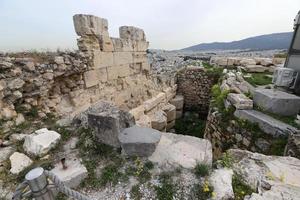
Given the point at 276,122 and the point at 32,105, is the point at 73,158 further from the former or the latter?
the point at 276,122

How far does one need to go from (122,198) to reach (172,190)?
0.55 meters

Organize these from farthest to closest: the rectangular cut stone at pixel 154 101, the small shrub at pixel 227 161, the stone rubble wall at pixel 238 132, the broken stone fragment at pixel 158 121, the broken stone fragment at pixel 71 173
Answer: the rectangular cut stone at pixel 154 101
the broken stone fragment at pixel 158 121
the stone rubble wall at pixel 238 132
the small shrub at pixel 227 161
the broken stone fragment at pixel 71 173

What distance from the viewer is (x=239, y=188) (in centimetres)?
189

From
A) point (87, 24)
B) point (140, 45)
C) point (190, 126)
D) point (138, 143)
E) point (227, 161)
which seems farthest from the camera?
point (190, 126)

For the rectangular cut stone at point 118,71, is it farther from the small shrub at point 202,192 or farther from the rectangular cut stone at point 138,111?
the small shrub at point 202,192

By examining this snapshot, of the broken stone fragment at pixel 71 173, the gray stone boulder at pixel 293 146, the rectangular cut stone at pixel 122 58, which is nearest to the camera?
the broken stone fragment at pixel 71 173

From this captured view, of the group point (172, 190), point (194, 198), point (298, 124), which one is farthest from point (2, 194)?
point (298, 124)

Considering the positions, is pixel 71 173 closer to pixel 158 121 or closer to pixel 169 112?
pixel 158 121

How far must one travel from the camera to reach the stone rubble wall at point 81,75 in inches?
130

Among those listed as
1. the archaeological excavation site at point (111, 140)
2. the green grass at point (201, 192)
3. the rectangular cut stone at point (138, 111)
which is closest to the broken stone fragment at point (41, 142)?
the archaeological excavation site at point (111, 140)

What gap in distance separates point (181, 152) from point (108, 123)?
3.75 feet

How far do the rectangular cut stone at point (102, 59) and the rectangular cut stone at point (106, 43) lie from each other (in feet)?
0.42

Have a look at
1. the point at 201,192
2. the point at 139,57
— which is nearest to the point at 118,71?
the point at 139,57

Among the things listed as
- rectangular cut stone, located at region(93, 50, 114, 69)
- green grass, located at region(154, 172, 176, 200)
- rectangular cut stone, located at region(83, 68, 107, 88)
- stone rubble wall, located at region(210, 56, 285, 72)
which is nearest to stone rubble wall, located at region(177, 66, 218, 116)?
stone rubble wall, located at region(210, 56, 285, 72)
